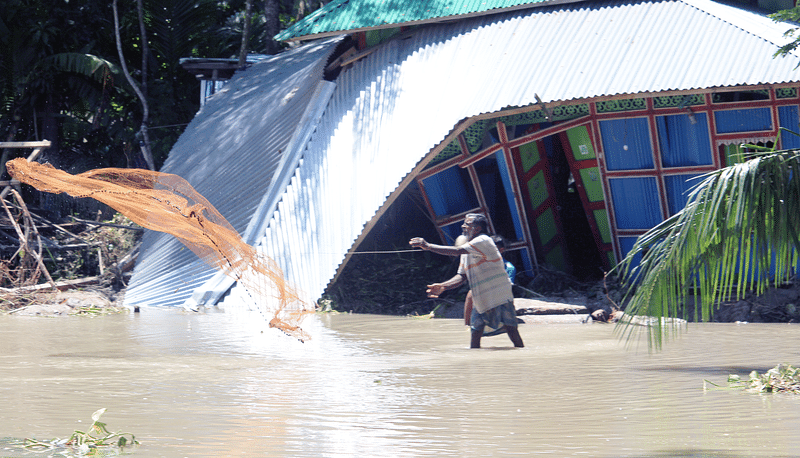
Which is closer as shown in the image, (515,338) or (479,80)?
(515,338)

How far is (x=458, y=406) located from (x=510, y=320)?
307 cm

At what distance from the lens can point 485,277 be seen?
27.9ft

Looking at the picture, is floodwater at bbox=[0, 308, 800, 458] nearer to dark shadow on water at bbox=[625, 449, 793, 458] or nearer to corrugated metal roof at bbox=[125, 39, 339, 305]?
dark shadow on water at bbox=[625, 449, 793, 458]

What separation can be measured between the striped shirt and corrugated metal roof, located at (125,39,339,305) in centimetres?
476

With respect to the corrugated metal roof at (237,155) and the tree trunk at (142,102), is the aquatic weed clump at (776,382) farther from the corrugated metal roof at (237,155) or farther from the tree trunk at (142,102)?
the tree trunk at (142,102)

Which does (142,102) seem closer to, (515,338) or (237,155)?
(237,155)

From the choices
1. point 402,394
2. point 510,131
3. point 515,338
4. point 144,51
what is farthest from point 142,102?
point 402,394

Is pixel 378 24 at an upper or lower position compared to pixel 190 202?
upper

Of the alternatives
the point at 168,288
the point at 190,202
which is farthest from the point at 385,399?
the point at 190,202

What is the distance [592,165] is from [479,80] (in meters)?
2.06

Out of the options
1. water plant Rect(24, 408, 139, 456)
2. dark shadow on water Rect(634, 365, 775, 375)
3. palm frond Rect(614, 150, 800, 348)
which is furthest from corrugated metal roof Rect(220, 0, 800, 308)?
water plant Rect(24, 408, 139, 456)

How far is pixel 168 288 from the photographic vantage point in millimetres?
12789

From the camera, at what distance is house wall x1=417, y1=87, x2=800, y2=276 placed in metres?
11.5

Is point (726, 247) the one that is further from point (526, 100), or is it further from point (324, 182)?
point (324, 182)
